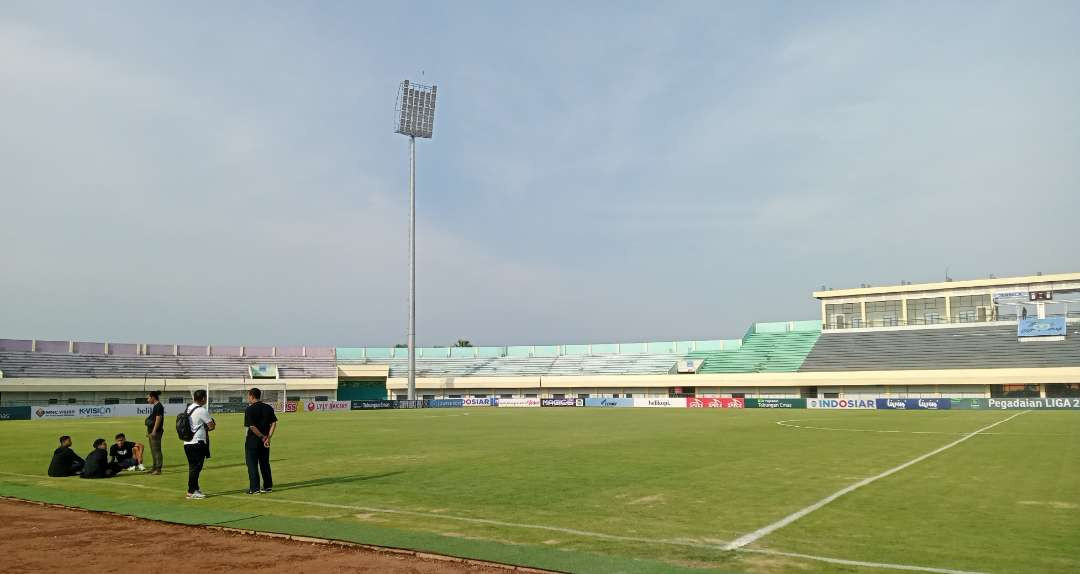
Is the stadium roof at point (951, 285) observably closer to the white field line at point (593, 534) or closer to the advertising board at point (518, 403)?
the advertising board at point (518, 403)

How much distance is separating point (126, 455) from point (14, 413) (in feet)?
166

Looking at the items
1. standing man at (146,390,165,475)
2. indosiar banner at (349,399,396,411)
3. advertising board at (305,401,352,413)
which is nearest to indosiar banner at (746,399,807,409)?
indosiar banner at (349,399,396,411)

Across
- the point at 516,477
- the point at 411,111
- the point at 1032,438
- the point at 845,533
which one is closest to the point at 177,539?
the point at 516,477

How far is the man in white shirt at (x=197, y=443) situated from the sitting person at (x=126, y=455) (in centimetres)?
548

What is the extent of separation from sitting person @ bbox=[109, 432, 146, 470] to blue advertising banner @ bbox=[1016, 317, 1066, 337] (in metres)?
87.2

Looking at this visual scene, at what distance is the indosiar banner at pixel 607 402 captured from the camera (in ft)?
278

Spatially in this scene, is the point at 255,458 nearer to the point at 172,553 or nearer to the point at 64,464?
the point at 172,553

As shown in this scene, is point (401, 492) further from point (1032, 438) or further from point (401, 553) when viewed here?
point (1032, 438)

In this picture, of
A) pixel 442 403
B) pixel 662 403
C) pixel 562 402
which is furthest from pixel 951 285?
pixel 442 403

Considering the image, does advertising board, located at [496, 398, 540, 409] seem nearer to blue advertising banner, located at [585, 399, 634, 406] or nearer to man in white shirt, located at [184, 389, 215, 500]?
blue advertising banner, located at [585, 399, 634, 406]

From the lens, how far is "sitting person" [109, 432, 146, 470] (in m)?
17.9

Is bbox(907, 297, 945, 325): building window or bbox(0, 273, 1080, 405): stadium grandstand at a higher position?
bbox(907, 297, 945, 325): building window

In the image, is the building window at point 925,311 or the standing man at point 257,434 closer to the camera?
the standing man at point 257,434

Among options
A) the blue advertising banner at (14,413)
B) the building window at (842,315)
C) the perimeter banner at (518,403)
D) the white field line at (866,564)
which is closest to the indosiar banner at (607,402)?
the perimeter banner at (518,403)
